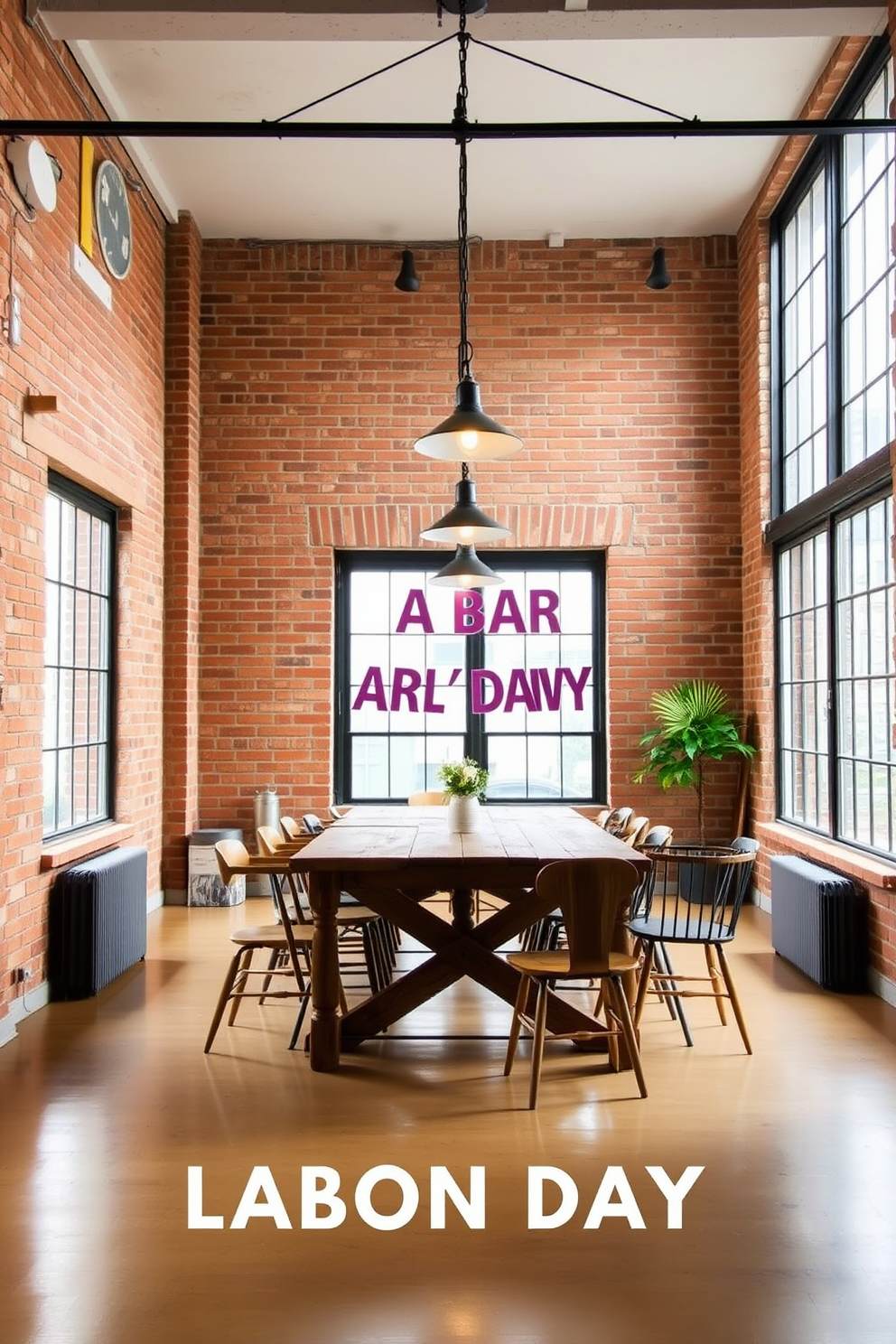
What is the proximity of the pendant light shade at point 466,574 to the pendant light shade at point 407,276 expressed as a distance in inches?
108

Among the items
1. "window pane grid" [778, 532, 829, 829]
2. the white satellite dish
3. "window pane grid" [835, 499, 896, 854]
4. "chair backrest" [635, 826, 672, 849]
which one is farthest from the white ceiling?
"chair backrest" [635, 826, 672, 849]

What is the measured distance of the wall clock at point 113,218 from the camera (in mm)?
5781

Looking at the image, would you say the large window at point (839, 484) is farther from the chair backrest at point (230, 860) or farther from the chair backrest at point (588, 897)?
the chair backrest at point (230, 860)

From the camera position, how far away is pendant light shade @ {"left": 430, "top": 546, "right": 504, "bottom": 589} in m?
5.43

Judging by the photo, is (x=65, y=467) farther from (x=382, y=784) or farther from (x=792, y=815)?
(x=792, y=815)

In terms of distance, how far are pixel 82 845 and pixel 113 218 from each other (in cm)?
347

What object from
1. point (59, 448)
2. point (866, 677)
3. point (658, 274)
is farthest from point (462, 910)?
point (658, 274)

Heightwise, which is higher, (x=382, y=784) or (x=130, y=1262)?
(x=382, y=784)

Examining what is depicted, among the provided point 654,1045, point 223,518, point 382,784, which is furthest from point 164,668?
point 654,1045

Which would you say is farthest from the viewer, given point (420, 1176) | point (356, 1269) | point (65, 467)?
point (65, 467)

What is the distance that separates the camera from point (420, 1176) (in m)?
2.99

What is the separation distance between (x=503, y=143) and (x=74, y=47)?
2429 mm

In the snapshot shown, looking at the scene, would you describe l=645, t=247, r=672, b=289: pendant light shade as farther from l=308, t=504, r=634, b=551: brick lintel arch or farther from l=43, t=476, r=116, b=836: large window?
l=43, t=476, r=116, b=836: large window

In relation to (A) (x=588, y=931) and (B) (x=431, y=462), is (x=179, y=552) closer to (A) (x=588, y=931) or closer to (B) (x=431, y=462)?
(B) (x=431, y=462)
